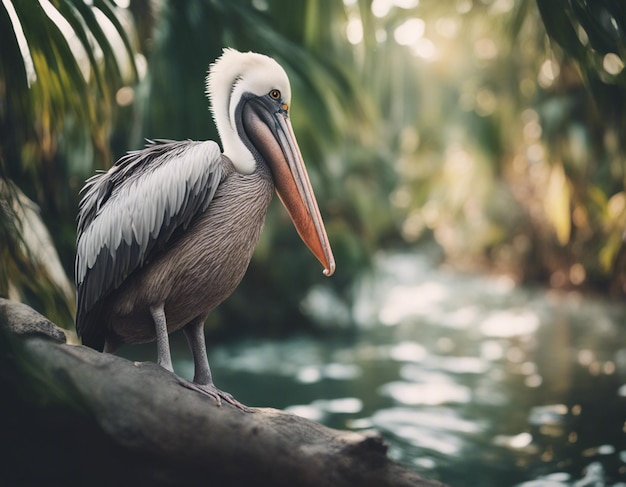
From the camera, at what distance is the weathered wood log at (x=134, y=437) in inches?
74.4

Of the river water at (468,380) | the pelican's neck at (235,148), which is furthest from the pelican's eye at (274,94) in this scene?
the river water at (468,380)

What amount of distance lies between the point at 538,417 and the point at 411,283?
6.84m

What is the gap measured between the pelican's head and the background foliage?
2.48ft

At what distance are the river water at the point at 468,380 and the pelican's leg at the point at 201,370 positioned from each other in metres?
1.88

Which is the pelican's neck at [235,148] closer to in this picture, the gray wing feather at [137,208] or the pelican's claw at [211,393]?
the gray wing feather at [137,208]

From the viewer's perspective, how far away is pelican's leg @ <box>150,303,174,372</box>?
2027 mm

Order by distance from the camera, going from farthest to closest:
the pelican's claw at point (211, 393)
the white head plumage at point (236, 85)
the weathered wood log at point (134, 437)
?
the white head plumage at point (236, 85)
the pelican's claw at point (211, 393)
the weathered wood log at point (134, 437)

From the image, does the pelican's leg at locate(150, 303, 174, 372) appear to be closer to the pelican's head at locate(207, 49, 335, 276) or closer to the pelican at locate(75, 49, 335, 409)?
the pelican at locate(75, 49, 335, 409)

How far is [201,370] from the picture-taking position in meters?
2.12

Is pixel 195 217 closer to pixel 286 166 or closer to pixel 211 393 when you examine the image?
pixel 286 166

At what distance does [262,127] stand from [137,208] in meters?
0.45

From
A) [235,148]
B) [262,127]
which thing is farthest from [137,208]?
[262,127]

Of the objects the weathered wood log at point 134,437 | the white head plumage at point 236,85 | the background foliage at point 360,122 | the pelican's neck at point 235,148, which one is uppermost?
the background foliage at point 360,122

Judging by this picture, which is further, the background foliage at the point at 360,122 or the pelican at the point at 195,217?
the background foliage at the point at 360,122
